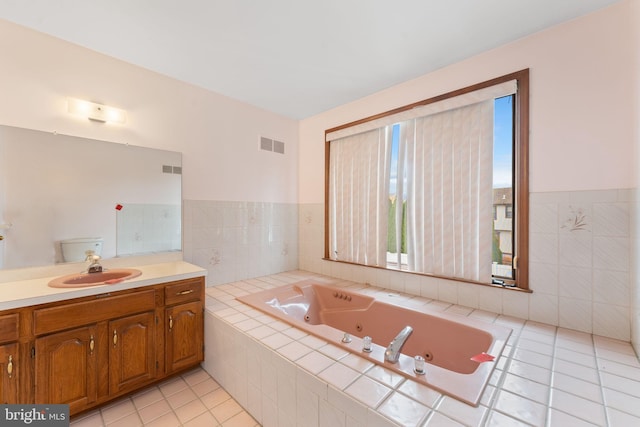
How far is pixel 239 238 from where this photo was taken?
2.65 m

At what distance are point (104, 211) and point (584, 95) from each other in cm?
333

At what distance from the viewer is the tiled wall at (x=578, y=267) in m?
1.43

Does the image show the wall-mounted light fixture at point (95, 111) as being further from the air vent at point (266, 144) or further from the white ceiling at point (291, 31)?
the air vent at point (266, 144)

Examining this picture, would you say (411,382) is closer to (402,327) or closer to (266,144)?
(402,327)

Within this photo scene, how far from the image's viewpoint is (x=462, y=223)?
195 centimetres

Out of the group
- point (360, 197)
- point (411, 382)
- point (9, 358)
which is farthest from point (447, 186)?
point (9, 358)

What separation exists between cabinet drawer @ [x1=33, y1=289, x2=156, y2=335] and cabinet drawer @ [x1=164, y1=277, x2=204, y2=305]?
9 cm

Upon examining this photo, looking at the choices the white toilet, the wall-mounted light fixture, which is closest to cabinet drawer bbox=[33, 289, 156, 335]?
the white toilet

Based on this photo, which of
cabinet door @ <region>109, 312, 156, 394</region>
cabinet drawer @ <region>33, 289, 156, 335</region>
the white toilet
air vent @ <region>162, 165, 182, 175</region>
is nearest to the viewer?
cabinet drawer @ <region>33, 289, 156, 335</region>

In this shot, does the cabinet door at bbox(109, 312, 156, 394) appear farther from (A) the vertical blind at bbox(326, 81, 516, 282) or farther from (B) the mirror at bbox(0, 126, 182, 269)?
(A) the vertical blind at bbox(326, 81, 516, 282)

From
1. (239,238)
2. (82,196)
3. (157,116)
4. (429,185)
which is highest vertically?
(157,116)

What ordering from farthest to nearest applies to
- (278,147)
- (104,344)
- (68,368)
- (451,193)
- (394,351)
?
(278,147) < (451,193) < (104,344) < (68,368) < (394,351)

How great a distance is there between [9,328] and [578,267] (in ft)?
10.4

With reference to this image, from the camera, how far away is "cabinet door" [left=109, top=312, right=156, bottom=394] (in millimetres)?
1538
